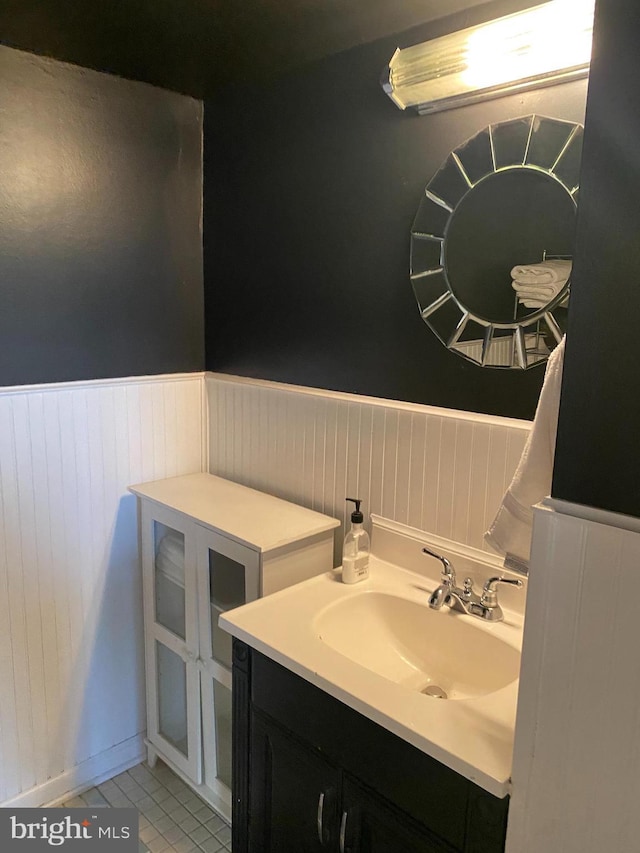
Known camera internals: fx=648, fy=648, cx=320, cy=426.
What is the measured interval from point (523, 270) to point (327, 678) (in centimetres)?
95

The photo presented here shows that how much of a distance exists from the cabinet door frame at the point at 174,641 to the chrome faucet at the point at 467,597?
2.34ft

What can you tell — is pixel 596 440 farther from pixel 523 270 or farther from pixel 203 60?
pixel 203 60

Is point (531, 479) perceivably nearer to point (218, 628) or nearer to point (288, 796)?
point (288, 796)

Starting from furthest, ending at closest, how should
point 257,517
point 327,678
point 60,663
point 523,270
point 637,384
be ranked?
point 60,663 → point 257,517 → point 523,270 → point 327,678 → point 637,384

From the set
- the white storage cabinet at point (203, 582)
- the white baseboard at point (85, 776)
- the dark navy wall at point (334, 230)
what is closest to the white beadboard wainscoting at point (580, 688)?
the dark navy wall at point (334, 230)

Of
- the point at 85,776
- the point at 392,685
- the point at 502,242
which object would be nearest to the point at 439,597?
the point at 392,685

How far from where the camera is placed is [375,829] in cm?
121

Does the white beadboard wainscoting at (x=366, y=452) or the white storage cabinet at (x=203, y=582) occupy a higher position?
the white beadboard wainscoting at (x=366, y=452)

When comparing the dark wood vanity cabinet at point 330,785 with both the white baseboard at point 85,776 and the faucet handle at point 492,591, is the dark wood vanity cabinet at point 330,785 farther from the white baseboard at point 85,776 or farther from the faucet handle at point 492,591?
the white baseboard at point 85,776

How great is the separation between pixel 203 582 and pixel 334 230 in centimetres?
106

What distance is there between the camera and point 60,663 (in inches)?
79.3

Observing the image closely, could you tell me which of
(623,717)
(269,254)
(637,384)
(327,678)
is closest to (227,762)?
(327,678)

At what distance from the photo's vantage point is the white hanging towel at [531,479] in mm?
986

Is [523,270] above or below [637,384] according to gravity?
above
